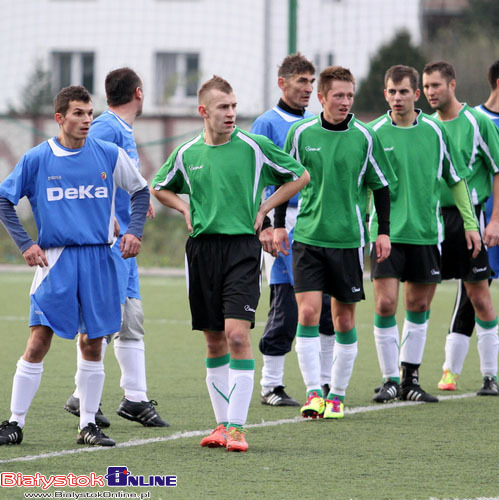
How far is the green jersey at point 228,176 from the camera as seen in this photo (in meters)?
6.01

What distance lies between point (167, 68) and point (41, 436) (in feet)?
81.0

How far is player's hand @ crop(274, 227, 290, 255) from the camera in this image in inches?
268

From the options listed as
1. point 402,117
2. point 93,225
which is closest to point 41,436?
point 93,225

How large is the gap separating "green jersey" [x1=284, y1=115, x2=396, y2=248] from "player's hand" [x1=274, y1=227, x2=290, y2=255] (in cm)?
17

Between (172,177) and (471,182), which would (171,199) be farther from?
(471,182)

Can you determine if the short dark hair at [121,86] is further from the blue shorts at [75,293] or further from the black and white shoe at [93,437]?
the black and white shoe at [93,437]

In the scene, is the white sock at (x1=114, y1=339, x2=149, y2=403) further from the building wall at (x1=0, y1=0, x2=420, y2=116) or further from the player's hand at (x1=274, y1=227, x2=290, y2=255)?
the building wall at (x1=0, y1=0, x2=420, y2=116)

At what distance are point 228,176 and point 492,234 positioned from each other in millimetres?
2568

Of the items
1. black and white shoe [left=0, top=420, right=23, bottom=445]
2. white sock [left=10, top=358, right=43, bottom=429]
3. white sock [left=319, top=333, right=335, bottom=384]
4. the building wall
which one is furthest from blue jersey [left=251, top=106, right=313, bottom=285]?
the building wall

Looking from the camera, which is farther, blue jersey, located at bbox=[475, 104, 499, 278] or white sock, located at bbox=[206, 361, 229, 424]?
blue jersey, located at bbox=[475, 104, 499, 278]

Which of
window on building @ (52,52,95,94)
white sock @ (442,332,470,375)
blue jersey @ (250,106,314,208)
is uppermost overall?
window on building @ (52,52,95,94)

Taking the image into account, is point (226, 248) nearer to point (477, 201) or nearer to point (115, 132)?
point (115, 132)

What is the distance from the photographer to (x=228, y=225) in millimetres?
5996

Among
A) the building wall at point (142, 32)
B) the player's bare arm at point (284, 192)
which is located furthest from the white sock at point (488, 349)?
the building wall at point (142, 32)
